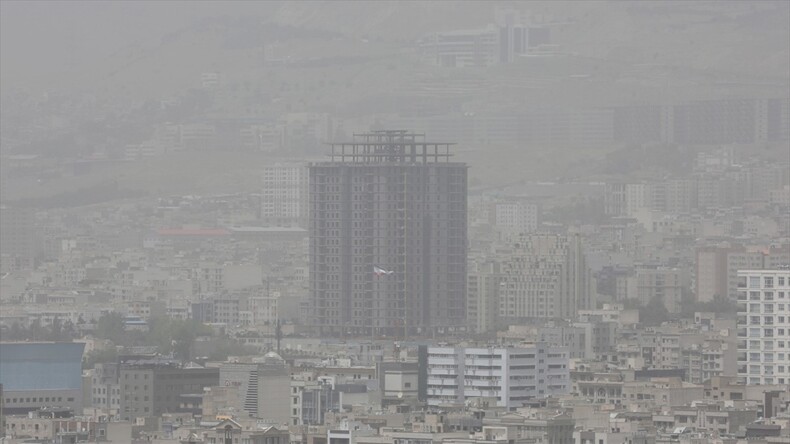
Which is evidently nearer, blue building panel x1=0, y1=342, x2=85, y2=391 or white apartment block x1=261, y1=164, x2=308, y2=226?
blue building panel x1=0, y1=342, x2=85, y2=391

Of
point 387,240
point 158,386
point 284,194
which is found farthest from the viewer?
point 284,194

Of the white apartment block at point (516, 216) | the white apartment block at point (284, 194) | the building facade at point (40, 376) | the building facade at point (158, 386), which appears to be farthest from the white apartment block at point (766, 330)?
the white apartment block at point (284, 194)

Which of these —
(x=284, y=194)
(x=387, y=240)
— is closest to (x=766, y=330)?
(x=387, y=240)

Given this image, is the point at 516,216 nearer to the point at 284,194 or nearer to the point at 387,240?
the point at 284,194

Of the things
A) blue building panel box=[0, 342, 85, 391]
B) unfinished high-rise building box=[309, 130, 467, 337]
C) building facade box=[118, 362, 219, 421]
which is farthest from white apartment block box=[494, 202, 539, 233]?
building facade box=[118, 362, 219, 421]

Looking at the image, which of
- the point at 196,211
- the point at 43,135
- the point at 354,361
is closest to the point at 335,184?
the point at 354,361

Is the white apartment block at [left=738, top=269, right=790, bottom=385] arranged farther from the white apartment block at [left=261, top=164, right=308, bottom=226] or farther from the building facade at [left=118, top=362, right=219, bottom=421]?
the white apartment block at [left=261, top=164, right=308, bottom=226]

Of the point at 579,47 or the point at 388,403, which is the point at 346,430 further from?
the point at 579,47

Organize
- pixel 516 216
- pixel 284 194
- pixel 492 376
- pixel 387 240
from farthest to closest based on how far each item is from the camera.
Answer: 1. pixel 284 194
2. pixel 516 216
3. pixel 387 240
4. pixel 492 376
